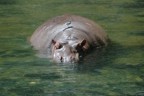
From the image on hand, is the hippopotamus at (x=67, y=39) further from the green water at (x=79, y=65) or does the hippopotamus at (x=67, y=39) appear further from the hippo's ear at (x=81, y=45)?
the green water at (x=79, y=65)

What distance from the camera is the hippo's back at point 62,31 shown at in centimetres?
1078

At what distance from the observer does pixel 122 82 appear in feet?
28.9

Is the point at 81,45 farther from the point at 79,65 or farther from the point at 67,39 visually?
the point at 79,65

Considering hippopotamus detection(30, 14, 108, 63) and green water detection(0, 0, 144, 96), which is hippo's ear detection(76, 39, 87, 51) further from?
green water detection(0, 0, 144, 96)

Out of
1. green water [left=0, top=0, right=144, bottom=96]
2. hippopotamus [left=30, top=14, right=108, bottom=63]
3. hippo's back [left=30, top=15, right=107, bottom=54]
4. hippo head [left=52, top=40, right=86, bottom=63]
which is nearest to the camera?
green water [left=0, top=0, right=144, bottom=96]

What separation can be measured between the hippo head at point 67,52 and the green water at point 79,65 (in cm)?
15

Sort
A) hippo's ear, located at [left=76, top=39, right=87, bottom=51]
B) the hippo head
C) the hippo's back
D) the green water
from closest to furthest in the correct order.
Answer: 1. the green water
2. the hippo head
3. hippo's ear, located at [left=76, top=39, right=87, bottom=51]
4. the hippo's back

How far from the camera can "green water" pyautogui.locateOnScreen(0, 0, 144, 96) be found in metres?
8.49

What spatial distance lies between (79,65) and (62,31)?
123 centimetres

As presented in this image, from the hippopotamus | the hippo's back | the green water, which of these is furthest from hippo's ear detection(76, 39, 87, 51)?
the hippo's back

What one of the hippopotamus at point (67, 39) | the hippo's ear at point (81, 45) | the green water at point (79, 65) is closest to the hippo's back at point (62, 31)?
the hippopotamus at point (67, 39)

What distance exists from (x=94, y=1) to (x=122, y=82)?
351 inches

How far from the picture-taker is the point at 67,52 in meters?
9.79

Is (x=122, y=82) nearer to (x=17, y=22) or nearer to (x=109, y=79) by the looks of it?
(x=109, y=79)
